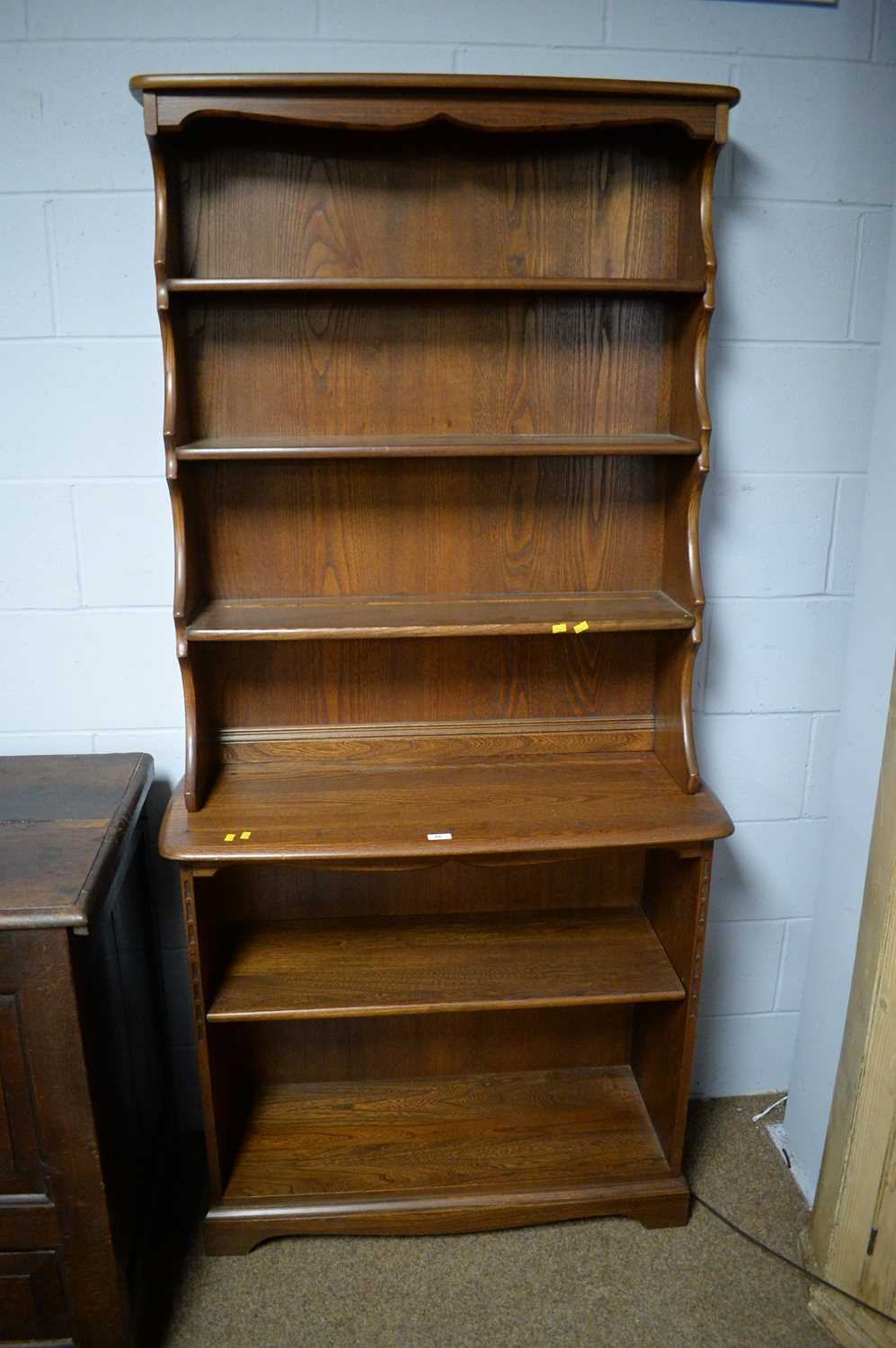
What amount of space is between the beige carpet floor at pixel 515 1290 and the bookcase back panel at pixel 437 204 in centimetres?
183

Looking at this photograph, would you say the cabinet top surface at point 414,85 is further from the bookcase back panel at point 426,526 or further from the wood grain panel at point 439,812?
the wood grain panel at point 439,812

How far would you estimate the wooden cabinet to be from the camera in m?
1.35

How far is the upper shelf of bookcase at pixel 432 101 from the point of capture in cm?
140

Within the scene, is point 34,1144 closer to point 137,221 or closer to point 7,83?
point 137,221

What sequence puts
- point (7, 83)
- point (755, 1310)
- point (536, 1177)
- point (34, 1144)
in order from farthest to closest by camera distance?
point (536, 1177)
point (755, 1310)
point (7, 83)
point (34, 1144)

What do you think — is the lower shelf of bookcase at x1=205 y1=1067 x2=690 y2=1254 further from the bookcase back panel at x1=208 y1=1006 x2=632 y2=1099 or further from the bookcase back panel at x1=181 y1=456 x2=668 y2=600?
the bookcase back panel at x1=181 y1=456 x2=668 y2=600

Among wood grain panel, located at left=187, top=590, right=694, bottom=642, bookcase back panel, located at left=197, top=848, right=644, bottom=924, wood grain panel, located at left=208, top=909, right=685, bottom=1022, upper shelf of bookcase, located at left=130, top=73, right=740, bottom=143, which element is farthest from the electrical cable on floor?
upper shelf of bookcase, located at left=130, top=73, right=740, bottom=143

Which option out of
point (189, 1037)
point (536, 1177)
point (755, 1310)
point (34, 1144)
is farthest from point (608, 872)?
point (34, 1144)

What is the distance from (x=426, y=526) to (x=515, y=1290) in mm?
1446

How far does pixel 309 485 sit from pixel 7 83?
32.0 inches

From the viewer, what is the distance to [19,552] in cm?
176

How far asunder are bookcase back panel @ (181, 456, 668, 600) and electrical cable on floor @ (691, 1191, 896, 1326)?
1.30 m

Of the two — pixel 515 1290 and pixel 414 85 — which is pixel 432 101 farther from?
pixel 515 1290

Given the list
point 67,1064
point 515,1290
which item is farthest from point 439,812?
point 515,1290
